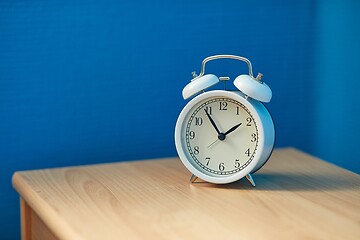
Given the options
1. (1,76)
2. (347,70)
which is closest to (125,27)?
(1,76)

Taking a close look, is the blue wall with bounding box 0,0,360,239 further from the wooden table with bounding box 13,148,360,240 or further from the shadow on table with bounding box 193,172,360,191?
the shadow on table with bounding box 193,172,360,191

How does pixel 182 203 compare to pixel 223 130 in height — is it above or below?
below

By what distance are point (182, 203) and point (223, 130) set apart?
192mm

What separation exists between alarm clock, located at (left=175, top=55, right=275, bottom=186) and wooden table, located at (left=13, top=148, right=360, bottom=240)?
4 cm

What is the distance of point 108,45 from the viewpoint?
1.67 metres

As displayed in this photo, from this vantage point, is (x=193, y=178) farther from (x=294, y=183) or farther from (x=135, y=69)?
(x=135, y=69)

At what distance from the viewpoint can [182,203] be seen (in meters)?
1.31

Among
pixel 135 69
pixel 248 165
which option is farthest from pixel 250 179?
pixel 135 69

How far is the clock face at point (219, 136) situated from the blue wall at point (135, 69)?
0.33 meters

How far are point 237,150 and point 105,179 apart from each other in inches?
11.1

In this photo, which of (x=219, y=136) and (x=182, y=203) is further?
(x=219, y=136)

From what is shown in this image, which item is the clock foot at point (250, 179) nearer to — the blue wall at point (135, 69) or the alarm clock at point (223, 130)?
the alarm clock at point (223, 130)

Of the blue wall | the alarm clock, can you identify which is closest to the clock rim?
the alarm clock

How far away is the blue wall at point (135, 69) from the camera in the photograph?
1619mm
